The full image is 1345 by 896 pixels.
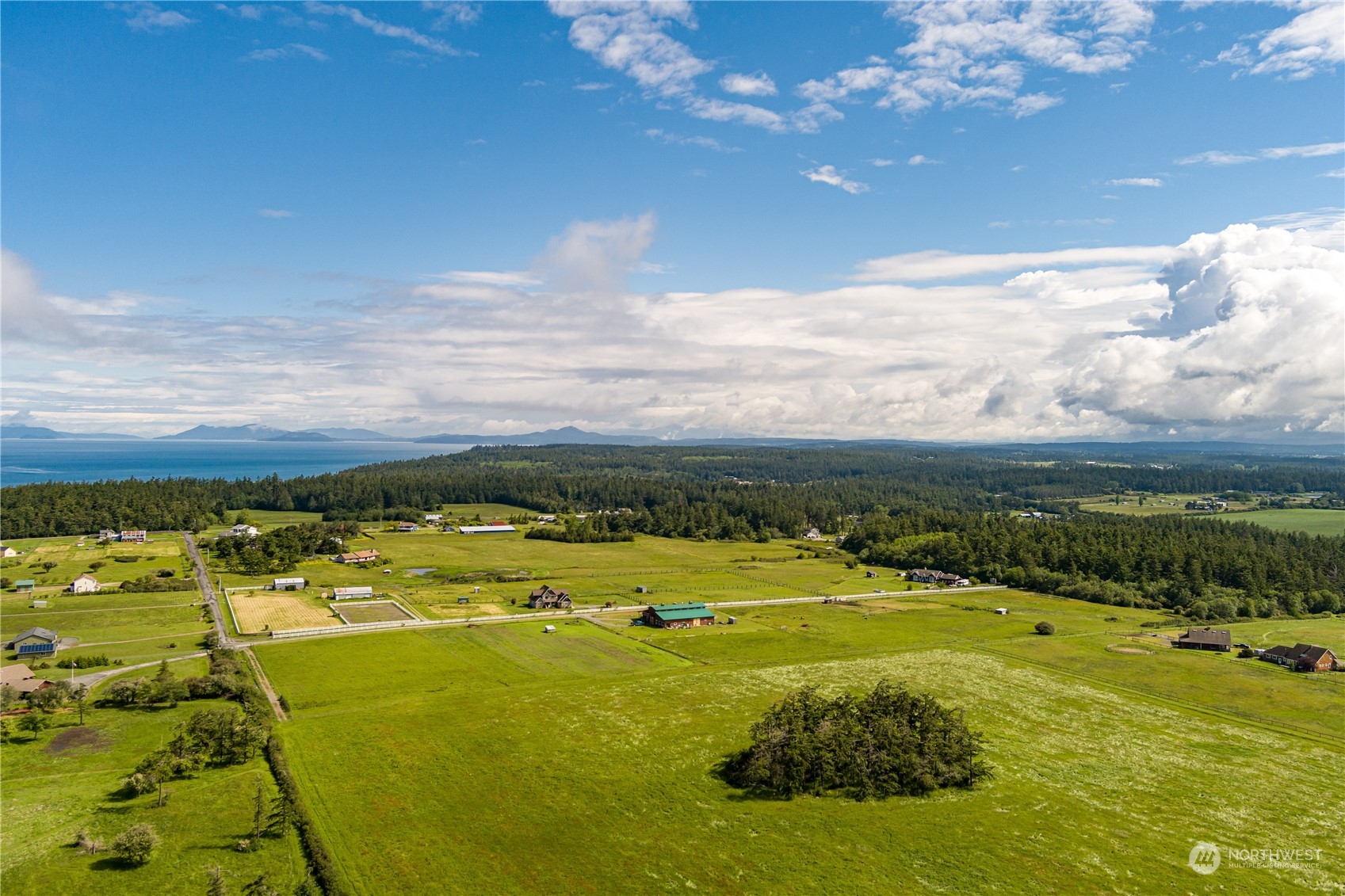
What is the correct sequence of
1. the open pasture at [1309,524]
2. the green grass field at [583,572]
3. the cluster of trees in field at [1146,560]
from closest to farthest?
1. the cluster of trees in field at [1146,560]
2. the green grass field at [583,572]
3. the open pasture at [1309,524]

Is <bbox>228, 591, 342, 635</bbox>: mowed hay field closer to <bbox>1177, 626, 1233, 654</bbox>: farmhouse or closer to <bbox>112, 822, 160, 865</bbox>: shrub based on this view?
<bbox>112, 822, 160, 865</bbox>: shrub

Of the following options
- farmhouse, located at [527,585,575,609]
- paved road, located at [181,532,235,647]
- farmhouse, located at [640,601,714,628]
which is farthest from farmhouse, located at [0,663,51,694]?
farmhouse, located at [640,601,714,628]

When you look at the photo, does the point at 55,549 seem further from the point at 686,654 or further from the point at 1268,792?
the point at 1268,792

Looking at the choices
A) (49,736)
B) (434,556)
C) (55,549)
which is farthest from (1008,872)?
(55,549)

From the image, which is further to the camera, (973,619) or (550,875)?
(973,619)

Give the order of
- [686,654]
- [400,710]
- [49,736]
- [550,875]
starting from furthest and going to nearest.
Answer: [686,654], [400,710], [49,736], [550,875]

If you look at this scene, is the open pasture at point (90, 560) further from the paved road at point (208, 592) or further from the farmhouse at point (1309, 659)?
the farmhouse at point (1309, 659)
